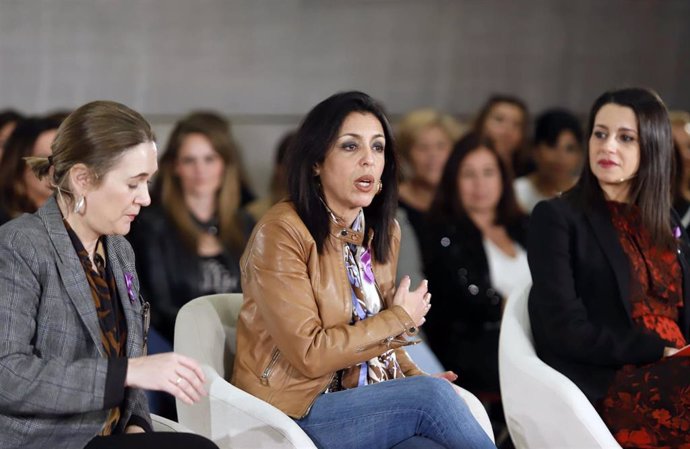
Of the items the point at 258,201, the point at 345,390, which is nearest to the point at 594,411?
the point at 345,390

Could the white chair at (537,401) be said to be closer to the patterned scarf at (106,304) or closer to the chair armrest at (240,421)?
the chair armrest at (240,421)

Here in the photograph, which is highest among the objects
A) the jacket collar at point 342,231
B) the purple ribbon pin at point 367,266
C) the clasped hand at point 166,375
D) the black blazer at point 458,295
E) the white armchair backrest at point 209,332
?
the jacket collar at point 342,231

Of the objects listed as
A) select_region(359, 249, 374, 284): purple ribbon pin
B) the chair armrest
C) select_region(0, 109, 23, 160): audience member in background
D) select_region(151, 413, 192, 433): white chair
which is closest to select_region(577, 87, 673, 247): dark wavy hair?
select_region(359, 249, 374, 284): purple ribbon pin

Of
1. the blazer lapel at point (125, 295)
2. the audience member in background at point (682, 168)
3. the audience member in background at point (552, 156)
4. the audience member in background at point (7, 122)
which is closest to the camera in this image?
the blazer lapel at point (125, 295)

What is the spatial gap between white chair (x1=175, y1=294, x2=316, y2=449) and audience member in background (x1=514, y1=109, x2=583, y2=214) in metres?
2.95

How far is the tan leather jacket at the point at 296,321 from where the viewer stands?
2.78 m

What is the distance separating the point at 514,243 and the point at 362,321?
2198mm

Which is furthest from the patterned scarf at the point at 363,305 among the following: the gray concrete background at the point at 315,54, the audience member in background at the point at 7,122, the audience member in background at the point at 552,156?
the gray concrete background at the point at 315,54

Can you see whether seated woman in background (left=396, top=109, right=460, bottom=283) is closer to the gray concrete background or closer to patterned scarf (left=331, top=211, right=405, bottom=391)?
the gray concrete background

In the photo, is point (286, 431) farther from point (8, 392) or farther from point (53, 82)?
point (53, 82)

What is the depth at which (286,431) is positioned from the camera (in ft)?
8.86

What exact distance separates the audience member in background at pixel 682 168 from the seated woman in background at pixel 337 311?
1.59 m

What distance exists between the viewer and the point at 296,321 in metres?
2.77

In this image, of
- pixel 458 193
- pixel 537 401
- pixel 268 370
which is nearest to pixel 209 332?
pixel 268 370
